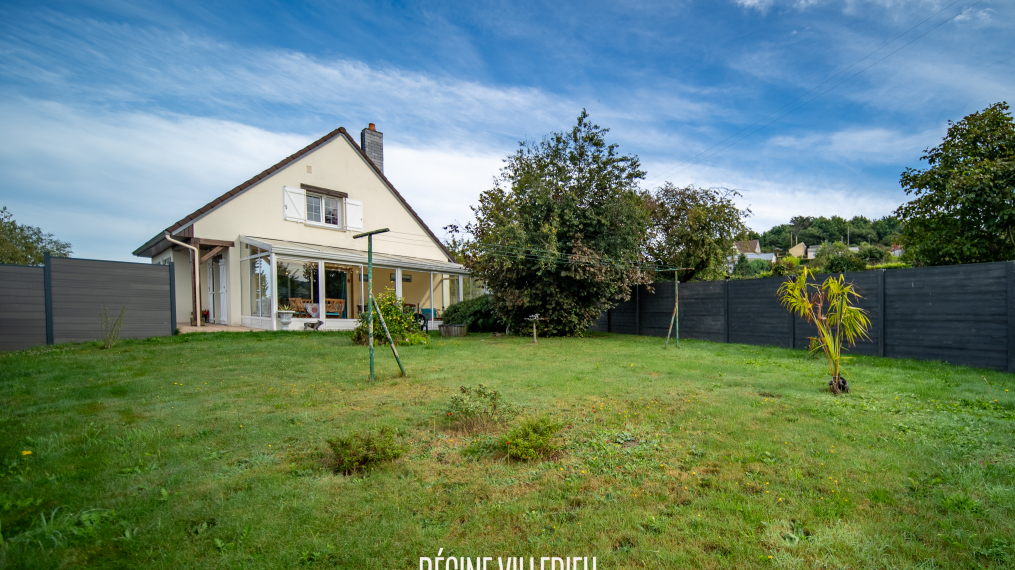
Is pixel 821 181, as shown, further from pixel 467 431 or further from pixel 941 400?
pixel 467 431

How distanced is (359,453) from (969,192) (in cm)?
1538

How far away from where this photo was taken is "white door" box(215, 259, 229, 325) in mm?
14500

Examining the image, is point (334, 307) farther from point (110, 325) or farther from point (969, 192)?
point (969, 192)

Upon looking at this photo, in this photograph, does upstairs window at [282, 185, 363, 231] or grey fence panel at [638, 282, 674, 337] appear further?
upstairs window at [282, 185, 363, 231]

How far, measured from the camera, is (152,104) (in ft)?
39.5

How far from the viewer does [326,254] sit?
13922 millimetres

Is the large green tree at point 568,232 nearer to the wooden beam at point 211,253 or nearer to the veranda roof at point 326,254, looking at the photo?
the veranda roof at point 326,254

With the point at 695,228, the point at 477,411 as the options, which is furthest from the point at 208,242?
the point at 695,228

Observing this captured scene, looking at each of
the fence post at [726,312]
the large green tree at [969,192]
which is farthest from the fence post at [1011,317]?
the fence post at [726,312]

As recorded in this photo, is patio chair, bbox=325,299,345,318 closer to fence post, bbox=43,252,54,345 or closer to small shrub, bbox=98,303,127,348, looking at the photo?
small shrub, bbox=98,303,127,348

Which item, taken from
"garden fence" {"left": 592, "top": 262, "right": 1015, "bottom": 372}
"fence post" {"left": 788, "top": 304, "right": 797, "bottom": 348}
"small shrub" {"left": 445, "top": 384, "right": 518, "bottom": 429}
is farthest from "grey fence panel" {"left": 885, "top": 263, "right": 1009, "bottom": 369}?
"small shrub" {"left": 445, "top": 384, "right": 518, "bottom": 429}

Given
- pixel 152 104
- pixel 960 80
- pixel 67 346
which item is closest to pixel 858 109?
pixel 960 80

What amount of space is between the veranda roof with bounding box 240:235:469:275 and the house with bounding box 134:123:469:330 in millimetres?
39

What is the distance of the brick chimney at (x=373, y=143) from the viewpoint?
63.1 ft
